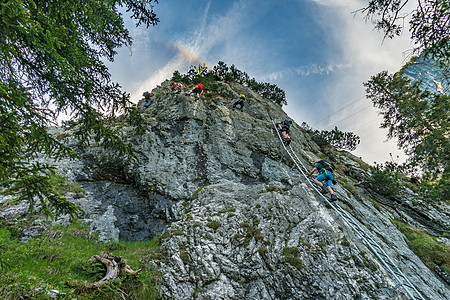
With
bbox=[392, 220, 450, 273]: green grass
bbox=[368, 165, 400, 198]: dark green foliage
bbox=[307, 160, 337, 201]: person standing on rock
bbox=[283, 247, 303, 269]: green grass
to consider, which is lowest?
bbox=[392, 220, 450, 273]: green grass

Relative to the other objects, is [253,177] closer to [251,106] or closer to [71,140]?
[251,106]

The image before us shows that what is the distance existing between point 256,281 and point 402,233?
10.4m

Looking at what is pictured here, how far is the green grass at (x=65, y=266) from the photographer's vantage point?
3480mm

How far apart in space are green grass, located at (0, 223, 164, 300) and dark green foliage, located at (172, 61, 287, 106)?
18.8 metres

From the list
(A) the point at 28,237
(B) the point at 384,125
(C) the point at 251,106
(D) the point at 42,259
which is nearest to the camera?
(D) the point at 42,259

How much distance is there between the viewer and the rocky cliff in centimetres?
594

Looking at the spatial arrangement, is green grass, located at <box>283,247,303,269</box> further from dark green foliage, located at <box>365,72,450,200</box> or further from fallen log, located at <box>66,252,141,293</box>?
dark green foliage, located at <box>365,72,450,200</box>

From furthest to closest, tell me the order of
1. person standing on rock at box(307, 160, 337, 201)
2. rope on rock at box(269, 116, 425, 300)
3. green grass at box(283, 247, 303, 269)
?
person standing on rock at box(307, 160, 337, 201)
green grass at box(283, 247, 303, 269)
rope on rock at box(269, 116, 425, 300)

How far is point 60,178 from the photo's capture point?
988 cm

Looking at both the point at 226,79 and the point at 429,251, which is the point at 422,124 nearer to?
the point at 429,251

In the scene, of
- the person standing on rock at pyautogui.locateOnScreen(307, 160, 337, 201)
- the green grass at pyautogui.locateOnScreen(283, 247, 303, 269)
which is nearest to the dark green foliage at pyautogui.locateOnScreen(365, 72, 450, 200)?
the person standing on rock at pyautogui.locateOnScreen(307, 160, 337, 201)

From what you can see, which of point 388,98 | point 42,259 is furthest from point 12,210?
point 388,98

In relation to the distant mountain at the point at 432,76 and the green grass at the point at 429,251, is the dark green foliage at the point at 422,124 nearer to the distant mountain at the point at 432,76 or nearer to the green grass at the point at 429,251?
the distant mountain at the point at 432,76

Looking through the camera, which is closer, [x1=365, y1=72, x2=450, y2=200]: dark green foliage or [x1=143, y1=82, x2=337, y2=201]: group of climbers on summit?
[x1=143, y1=82, x2=337, y2=201]: group of climbers on summit
